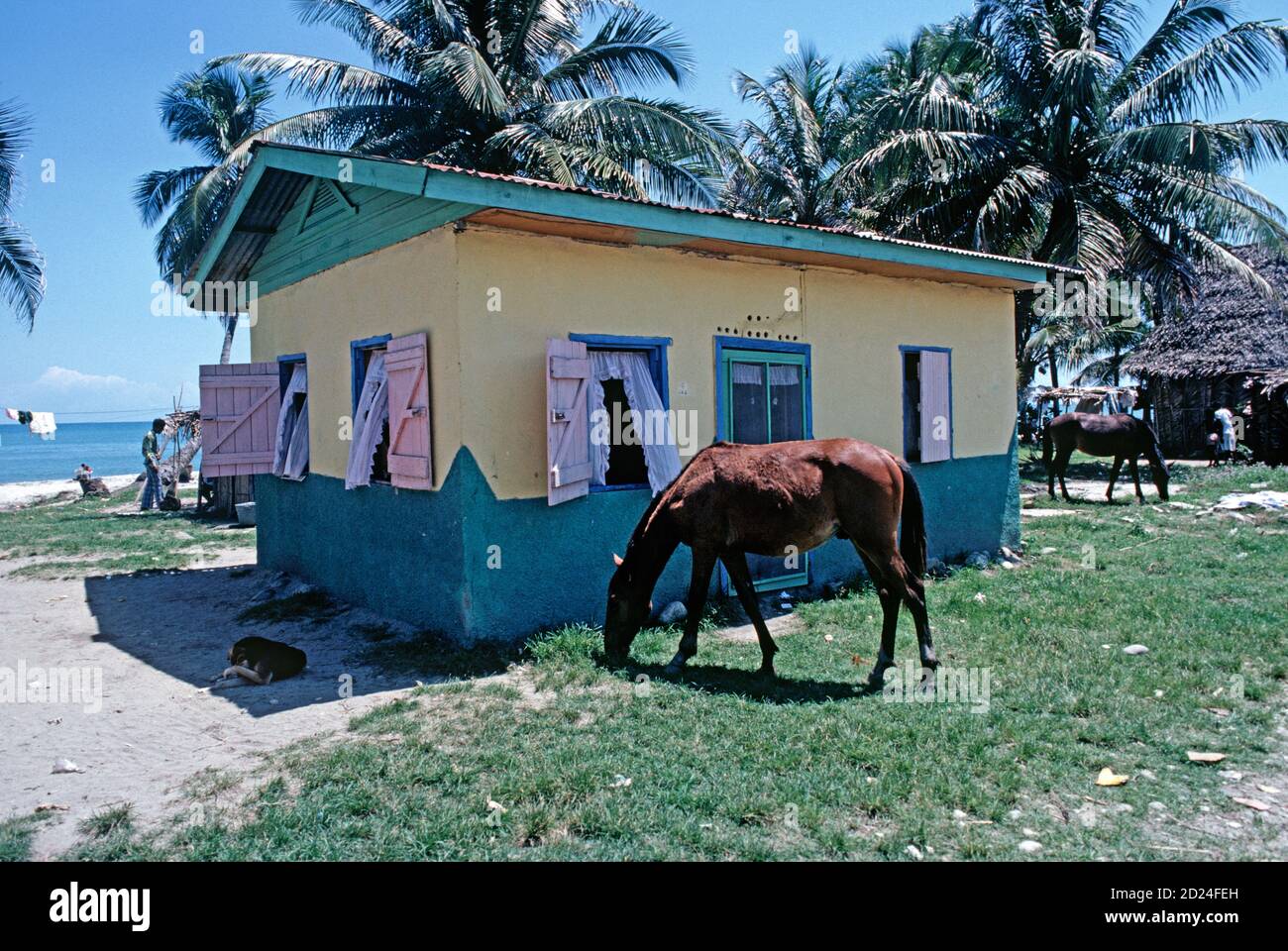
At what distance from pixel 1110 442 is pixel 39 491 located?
118 ft

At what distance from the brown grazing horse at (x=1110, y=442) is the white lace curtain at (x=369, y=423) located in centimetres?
1364

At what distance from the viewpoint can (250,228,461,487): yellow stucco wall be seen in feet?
23.0

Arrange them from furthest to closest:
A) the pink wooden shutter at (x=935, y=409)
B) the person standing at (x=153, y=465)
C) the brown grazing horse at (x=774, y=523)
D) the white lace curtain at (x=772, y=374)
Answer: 1. the person standing at (x=153, y=465)
2. the pink wooden shutter at (x=935, y=409)
3. the white lace curtain at (x=772, y=374)
4. the brown grazing horse at (x=774, y=523)

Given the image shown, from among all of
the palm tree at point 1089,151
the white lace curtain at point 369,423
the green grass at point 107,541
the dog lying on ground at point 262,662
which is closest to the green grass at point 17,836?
the dog lying on ground at point 262,662

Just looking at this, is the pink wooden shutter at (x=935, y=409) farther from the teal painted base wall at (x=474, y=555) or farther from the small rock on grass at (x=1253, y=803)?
the small rock on grass at (x=1253, y=803)

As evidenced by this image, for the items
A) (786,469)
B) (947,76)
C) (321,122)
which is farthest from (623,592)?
(947,76)

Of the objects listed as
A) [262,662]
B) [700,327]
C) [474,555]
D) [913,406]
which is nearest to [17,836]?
[262,662]

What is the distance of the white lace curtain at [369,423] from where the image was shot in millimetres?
8102

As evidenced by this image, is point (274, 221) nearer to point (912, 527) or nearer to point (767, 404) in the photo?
point (767, 404)

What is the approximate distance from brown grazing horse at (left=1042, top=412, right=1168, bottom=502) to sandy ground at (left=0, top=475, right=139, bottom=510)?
25709 millimetres

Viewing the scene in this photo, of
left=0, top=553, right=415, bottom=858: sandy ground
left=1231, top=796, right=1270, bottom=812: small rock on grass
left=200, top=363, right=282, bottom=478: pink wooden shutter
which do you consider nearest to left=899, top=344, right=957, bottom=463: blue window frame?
left=1231, top=796, right=1270, bottom=812: small rock on grass

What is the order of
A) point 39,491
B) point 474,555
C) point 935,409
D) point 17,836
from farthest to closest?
point 39,491 < point 935,409 < point 474,555 < point 17,836

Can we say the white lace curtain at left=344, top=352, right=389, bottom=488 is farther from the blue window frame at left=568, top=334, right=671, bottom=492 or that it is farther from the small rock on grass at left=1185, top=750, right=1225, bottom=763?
the small rock on grass at left=1185, top=750, right=1225, bottom=763

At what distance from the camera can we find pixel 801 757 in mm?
4625
